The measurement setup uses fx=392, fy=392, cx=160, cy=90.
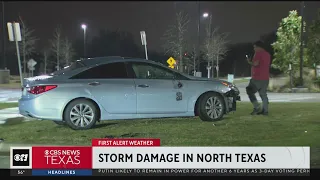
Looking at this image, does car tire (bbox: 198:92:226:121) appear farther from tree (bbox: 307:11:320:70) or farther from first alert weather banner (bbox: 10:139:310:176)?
tree (bbox: 307:11:320:70)

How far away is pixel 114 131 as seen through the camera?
758 cm

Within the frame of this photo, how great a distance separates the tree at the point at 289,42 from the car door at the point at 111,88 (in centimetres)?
2212

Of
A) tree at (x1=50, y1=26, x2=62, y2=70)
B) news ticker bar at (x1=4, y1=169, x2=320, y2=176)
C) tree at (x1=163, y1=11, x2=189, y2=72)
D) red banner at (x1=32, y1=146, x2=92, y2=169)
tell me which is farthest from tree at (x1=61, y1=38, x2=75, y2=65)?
news ticker bar at (x1=4, y1=169, x2=320, y2=176)

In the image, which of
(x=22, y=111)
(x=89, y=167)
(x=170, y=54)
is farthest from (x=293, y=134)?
(x=170, y=54)

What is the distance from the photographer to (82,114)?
24.7ft

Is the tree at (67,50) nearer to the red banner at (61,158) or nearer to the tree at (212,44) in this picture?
the tree at (212,44)

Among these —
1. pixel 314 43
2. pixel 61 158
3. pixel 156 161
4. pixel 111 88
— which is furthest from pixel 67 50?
pixel 156 161

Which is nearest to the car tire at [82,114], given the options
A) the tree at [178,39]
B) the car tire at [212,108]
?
the car tire at [212,108]

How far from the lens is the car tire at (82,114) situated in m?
7.45

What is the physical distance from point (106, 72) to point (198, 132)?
85.2 inches

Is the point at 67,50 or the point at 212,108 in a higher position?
the point at 67,50

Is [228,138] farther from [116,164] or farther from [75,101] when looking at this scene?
[75,101]

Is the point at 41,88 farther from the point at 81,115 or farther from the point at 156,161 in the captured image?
the point at 156,161

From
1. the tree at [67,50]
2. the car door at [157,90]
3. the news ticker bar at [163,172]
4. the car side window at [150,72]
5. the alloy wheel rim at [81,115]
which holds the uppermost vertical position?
the tree at [67,50]
